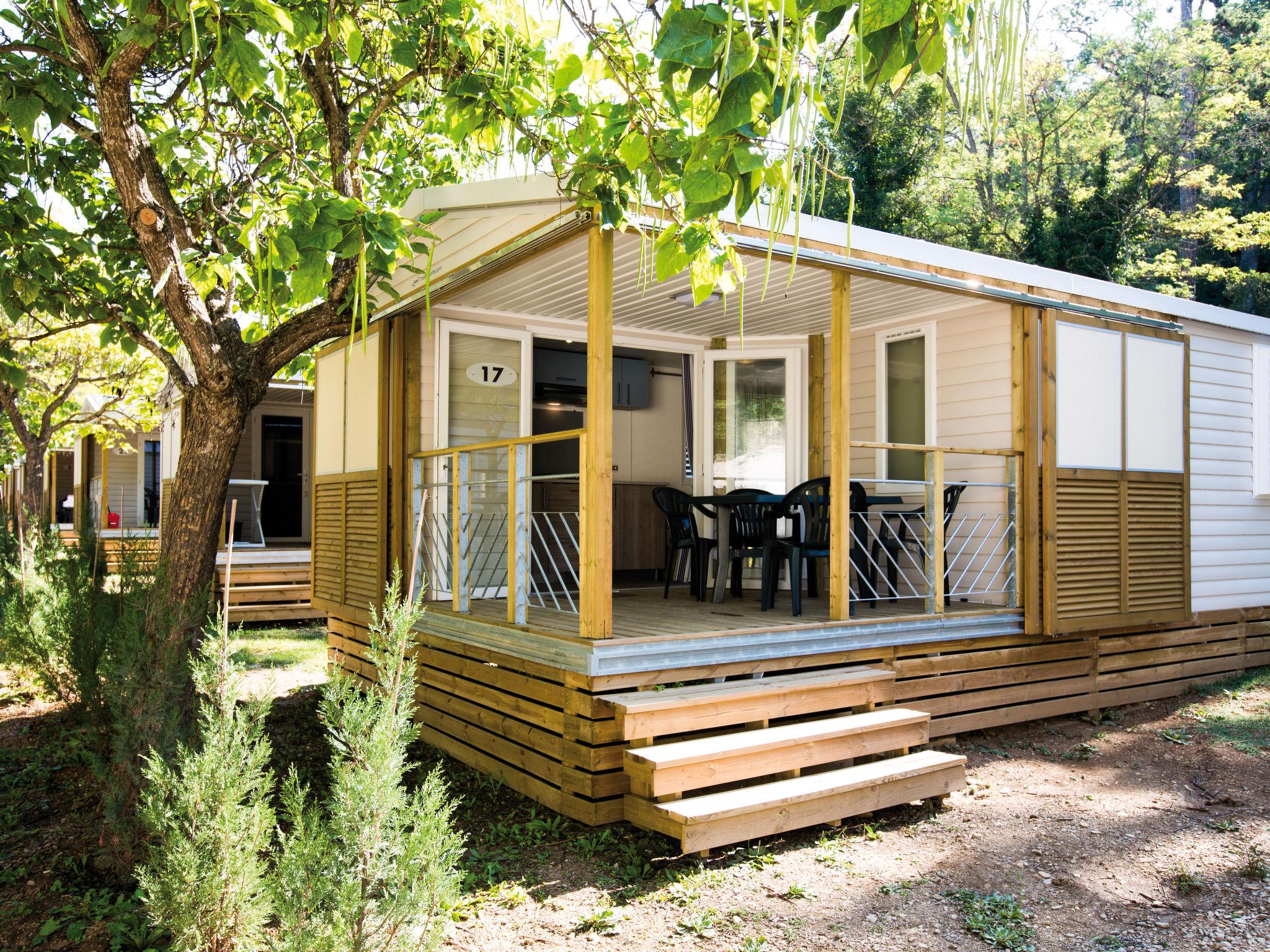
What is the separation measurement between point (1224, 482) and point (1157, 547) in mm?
1163

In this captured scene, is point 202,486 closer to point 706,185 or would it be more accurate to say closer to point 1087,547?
point 706,185

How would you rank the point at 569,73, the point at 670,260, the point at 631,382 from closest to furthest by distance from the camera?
the point at 670,260
the point at 569,73
the point at 631,382

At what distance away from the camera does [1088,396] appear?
6.05 m

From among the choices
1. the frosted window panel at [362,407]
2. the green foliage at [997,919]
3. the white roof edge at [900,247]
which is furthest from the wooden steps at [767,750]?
the frosted window panel at [362,407]

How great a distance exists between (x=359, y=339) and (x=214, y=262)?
3.17 meters

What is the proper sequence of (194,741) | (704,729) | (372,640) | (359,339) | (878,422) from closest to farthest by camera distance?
(372,640) → (194,741) → (704,729) → (359,339) → (878,422)

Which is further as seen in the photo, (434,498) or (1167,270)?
(1167,270)

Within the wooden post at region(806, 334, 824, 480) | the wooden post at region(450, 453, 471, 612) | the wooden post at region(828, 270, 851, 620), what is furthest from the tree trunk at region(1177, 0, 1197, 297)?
the wooden post at region(450, 453, 471, 612)

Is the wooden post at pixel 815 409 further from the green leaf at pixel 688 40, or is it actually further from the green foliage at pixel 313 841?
the green leaf at pixel 688 40

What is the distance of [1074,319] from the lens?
6.02 m

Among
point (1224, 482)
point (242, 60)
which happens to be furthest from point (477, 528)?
point (1224, 482)

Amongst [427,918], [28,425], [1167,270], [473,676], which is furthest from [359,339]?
[1167,270]

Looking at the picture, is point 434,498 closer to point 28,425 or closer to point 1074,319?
point 1074,319

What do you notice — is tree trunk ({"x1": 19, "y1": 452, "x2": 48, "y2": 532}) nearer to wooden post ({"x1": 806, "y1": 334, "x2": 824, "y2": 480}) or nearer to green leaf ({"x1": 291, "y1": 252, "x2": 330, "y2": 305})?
wooden post ({"x1": 806, "y1": 334, "x2": 824, "y2": 480})
